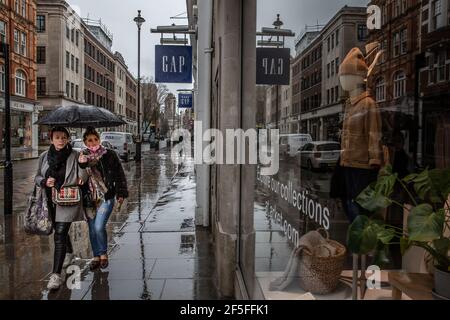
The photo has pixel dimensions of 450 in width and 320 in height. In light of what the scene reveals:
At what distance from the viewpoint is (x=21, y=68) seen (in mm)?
41188

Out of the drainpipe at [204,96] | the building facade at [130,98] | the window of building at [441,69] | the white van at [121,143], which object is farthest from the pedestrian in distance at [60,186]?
the building facade at [130,98]

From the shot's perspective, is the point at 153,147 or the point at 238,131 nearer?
the point at 238,131

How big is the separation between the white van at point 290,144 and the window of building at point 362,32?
1471mm

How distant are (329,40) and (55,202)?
3.37m

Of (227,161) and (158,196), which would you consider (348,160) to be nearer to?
(227,161)

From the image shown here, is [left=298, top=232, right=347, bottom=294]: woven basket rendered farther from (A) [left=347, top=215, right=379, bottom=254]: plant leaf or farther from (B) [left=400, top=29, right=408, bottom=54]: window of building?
(B) [left=400, top=29, right=408, bottom=54]: window of building

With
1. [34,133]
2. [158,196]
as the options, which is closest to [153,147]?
[34,133]

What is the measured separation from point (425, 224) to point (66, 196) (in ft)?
12.8

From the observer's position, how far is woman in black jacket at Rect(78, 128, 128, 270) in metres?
5.43

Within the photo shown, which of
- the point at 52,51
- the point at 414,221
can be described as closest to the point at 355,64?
the point at 414,221

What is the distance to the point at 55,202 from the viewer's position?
5.02 meters

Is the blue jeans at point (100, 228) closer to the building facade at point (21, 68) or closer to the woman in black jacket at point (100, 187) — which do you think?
the woman in black jacket at point (100, 187)
